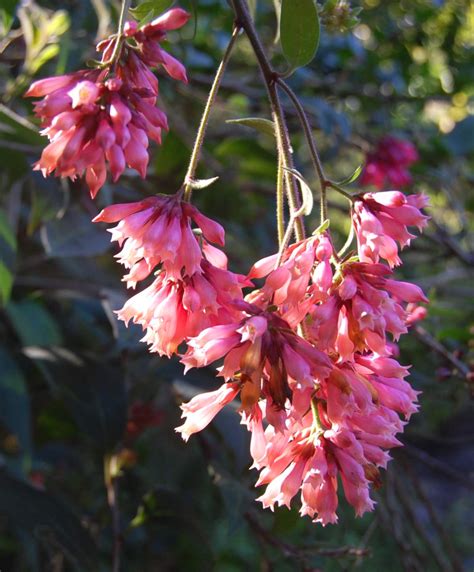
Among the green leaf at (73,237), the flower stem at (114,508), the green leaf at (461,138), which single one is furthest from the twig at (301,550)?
the green leaf at (461,138)

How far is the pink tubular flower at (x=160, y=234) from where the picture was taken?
888 millimetres

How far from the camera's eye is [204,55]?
3.10 metres

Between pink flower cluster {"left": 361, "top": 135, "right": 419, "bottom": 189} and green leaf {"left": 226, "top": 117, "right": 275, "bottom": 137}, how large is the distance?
1.67 meters

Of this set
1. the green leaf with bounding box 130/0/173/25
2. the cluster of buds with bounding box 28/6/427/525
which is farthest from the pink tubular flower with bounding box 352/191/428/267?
the green leaf with bounding box 130/0/173/25

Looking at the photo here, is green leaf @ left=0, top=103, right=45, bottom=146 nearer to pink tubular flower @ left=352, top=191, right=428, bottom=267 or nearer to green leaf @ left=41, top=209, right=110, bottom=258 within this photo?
green leaf @ left=41, top=209, right=110, bottom=258

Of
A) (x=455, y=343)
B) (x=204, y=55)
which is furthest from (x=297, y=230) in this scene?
(x=204, y=55)

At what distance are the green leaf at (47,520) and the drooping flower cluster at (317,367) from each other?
101 centimetres

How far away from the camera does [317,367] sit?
2.73 feet

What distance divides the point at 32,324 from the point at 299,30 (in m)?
1.45

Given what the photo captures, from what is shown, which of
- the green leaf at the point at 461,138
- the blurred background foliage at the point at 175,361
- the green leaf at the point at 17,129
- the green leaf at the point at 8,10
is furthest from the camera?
the green leaf at the point at 461,138

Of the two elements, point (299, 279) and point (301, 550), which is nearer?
point (299, 279)

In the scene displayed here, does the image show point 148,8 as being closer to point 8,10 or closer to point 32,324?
point 8,10

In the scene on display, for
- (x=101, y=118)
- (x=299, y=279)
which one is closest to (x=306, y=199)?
(x=299, y=279)

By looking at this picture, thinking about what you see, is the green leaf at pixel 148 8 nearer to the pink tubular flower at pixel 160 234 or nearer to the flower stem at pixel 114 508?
the pink tubular flower at pixel 160 234
